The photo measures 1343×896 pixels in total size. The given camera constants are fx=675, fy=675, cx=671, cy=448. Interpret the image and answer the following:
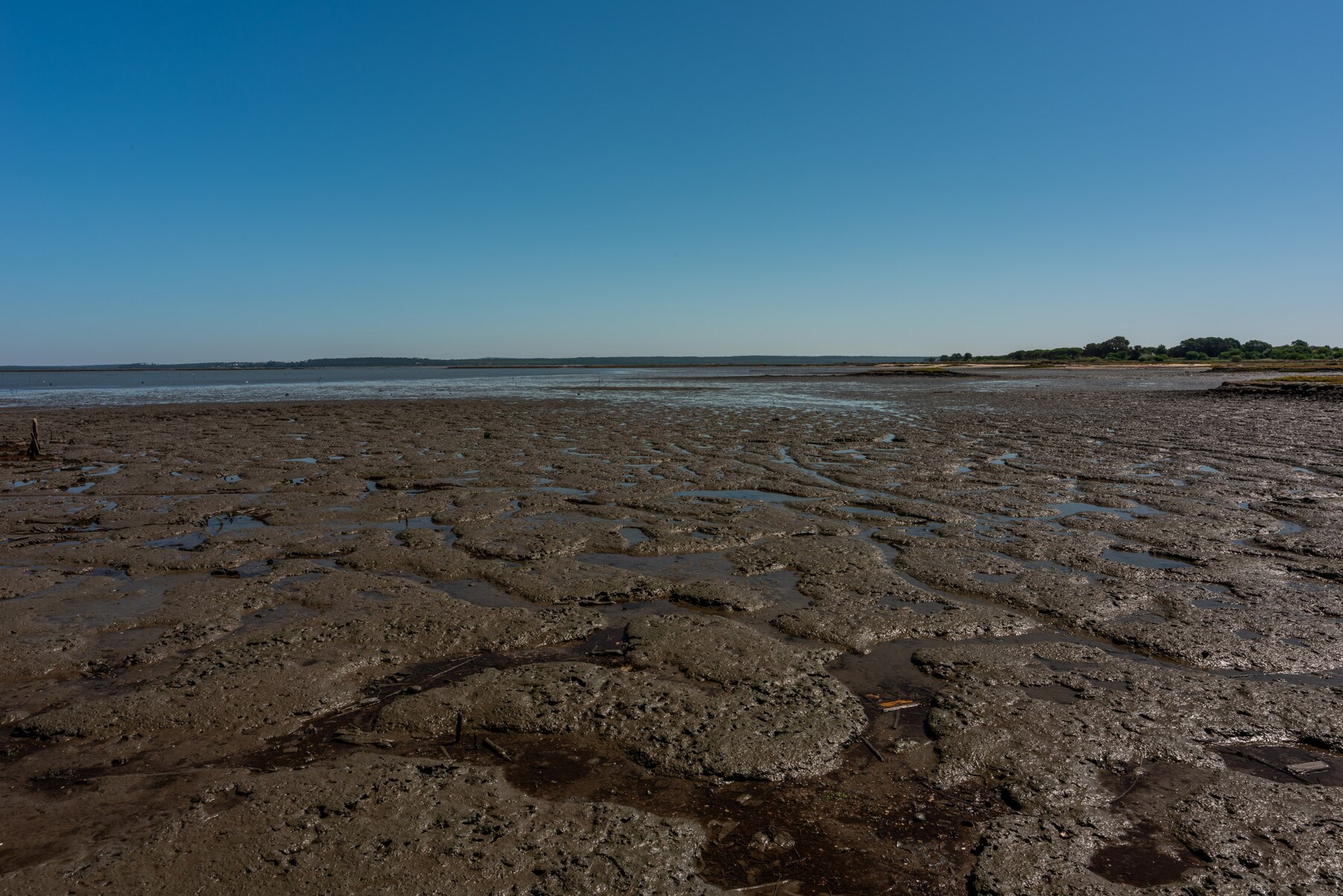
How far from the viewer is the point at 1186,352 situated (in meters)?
108

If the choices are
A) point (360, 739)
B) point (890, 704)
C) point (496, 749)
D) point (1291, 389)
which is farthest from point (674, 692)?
point (1291, 389)

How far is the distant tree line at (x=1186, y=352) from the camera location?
3804 inches

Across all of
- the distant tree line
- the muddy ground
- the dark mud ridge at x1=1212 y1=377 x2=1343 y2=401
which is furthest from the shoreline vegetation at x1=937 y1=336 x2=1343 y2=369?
the muddy ground

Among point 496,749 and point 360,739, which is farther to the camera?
point 360,739

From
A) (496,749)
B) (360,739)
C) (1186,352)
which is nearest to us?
(496,749)

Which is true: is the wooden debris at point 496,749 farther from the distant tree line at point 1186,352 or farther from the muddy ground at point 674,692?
the distant tree line at point 1186,352

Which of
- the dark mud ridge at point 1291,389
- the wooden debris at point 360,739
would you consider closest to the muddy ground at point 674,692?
the wooden debris at point 360,739

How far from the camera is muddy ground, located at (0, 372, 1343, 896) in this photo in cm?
276

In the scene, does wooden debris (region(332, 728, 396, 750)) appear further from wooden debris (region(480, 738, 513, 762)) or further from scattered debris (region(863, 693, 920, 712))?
scattered debris (region(863, 693, 920, 712))

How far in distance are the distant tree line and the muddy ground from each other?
105 metres

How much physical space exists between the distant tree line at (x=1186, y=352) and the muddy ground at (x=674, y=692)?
105472 mm

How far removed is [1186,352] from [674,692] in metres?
134

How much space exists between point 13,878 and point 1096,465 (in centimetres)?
1429

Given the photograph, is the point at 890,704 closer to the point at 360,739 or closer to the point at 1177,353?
the point at 360,739
